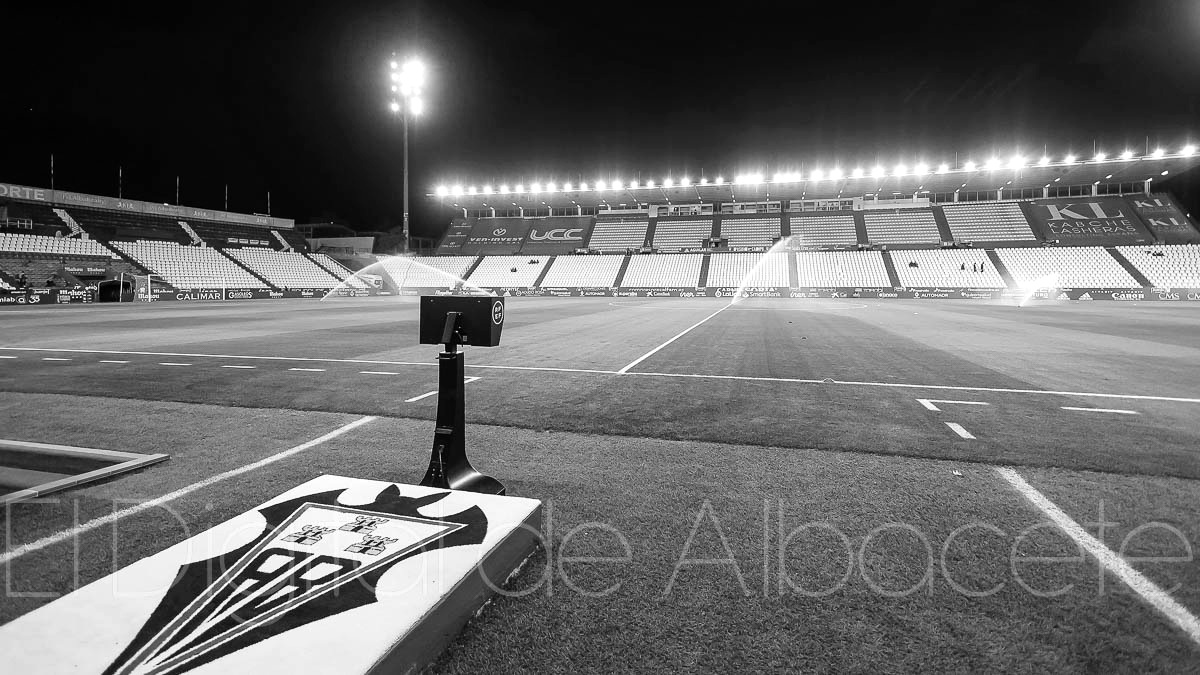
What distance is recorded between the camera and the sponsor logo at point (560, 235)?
6372cm

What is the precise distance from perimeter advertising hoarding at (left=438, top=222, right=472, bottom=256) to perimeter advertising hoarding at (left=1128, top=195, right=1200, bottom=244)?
6684 centimetres

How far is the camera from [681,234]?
60.8m

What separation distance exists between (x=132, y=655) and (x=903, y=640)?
2.54 m

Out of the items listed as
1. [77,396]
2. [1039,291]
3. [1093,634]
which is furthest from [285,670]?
[1039,291]

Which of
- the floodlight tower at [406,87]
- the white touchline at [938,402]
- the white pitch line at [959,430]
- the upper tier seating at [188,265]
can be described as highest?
the floodlight tower at [406,87]

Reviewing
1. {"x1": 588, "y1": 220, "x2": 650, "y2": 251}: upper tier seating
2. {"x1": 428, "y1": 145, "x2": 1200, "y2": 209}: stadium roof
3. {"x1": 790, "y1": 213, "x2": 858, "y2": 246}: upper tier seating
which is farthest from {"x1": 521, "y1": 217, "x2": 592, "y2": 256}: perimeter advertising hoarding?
{"x1": 790, "y1": 213, "x2": 858, "y2": 246}: upper tier seating

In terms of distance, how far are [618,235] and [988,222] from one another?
120 ft

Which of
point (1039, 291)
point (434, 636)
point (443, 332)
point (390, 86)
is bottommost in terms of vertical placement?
point (434, 636)

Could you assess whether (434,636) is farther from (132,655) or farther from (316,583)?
(132,655)

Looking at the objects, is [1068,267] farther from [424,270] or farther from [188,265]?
[188,265]

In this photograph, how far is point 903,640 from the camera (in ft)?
6.36

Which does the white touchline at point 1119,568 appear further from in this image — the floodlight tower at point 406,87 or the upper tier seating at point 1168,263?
the upper tier seating at point 1168,263

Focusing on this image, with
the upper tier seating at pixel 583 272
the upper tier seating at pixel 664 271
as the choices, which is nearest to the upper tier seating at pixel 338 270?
the upper tier seating at pixel 583 272

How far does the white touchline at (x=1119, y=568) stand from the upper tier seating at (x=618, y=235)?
57883 mm
